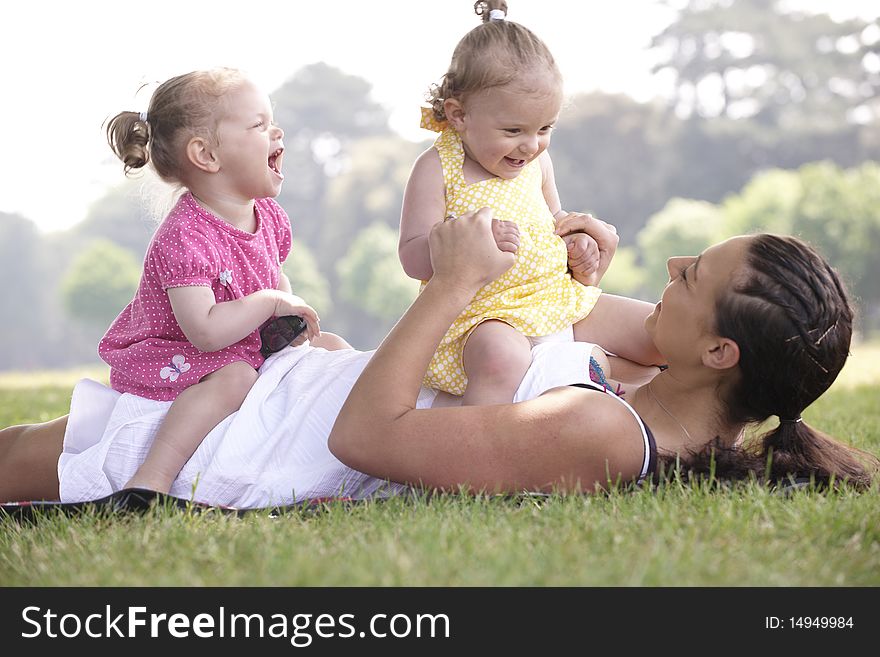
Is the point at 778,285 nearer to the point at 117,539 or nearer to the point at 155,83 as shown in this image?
the point at 117,539

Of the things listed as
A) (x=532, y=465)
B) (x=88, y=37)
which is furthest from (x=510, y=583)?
(x=88, y=37)

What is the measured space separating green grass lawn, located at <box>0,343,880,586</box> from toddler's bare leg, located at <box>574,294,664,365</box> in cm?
50

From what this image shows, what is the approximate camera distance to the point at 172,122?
→ 105 inches

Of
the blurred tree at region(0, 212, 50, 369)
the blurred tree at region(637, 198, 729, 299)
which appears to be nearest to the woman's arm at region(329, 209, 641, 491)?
the blurred tree at region(637, 198, 729, 299)

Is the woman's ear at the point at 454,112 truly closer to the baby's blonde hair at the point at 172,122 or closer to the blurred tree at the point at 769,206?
the baby's blonde hair at the point at 172,122

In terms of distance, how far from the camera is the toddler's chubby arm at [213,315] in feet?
8.02

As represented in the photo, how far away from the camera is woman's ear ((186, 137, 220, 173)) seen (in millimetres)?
2625

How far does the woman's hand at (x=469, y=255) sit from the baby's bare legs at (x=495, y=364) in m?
0.21

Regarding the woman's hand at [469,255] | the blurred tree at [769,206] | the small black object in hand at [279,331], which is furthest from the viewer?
the blurred tree at [769,206]

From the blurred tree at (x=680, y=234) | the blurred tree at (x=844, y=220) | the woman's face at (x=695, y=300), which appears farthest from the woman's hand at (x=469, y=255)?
the blurred tree at (x=844, y=220)

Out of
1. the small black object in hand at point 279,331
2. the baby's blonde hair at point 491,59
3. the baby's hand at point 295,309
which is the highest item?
the baby's blonde hair at point 491,59

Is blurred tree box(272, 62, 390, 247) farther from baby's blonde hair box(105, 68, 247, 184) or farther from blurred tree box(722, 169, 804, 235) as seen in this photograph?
baby's blonde hair box(105, 68, 247, 184)

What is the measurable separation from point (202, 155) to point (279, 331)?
534 mm
